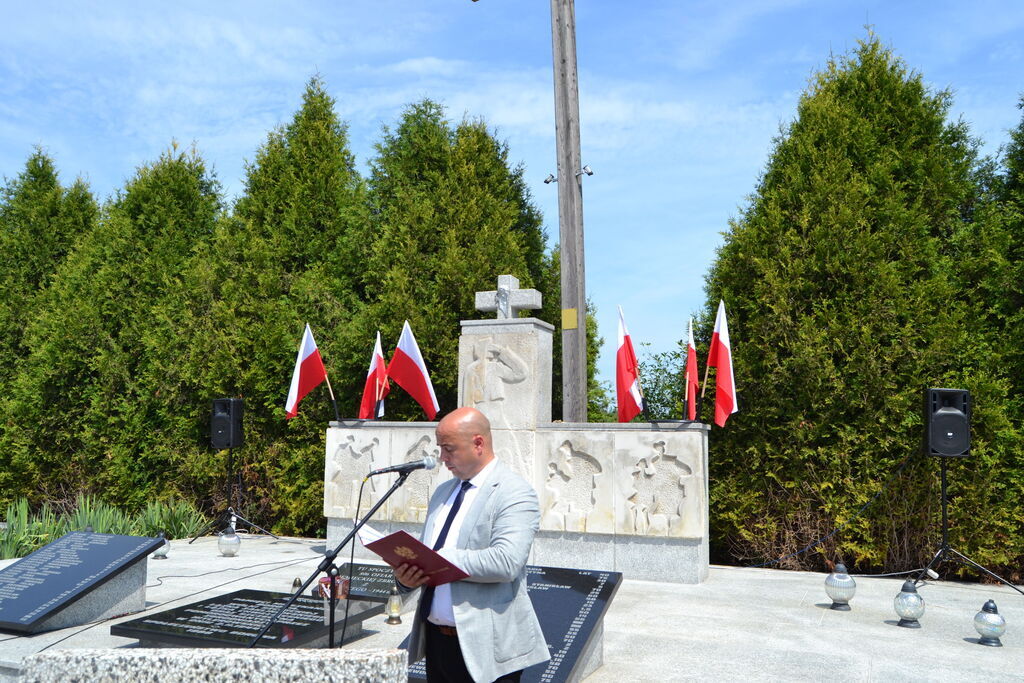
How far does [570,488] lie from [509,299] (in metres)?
1.96

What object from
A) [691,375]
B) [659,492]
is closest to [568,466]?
[659,492]

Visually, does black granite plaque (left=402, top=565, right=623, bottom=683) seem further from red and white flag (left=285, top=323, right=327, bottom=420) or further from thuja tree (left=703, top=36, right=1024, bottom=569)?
red and white flag (left=285, top=323, right=327, bottom=420)

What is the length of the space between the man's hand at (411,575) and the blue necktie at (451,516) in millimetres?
227

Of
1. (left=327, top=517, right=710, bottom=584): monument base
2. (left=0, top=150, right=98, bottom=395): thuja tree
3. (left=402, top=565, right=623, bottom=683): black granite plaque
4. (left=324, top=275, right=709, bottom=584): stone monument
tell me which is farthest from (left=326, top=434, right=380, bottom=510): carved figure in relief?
(left=0, top=150, right=98, bottom=395): thuja tree

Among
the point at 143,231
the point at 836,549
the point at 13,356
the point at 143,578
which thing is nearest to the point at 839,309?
the point at 836,549

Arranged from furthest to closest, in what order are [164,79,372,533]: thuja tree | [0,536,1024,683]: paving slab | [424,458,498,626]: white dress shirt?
[164,79,372,533]: thuja tree → [0,536,1024,683]: paving slab → [424,458,498,626]: white dress shirt

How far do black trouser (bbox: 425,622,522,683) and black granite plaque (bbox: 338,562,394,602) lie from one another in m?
2.58

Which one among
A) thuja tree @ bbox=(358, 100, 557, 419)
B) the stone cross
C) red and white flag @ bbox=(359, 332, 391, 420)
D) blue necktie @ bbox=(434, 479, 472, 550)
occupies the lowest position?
blue necktie @ bbox=(434, 479, 472, 550)

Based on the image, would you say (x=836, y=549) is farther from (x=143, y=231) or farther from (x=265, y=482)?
(x=143, y=231)

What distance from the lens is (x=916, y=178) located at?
8844mm

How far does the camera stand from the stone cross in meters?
8.27

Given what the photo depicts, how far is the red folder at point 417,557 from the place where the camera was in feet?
7.99

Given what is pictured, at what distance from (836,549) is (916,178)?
403 cm

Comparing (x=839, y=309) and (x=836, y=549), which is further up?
(x=839, y=309)
